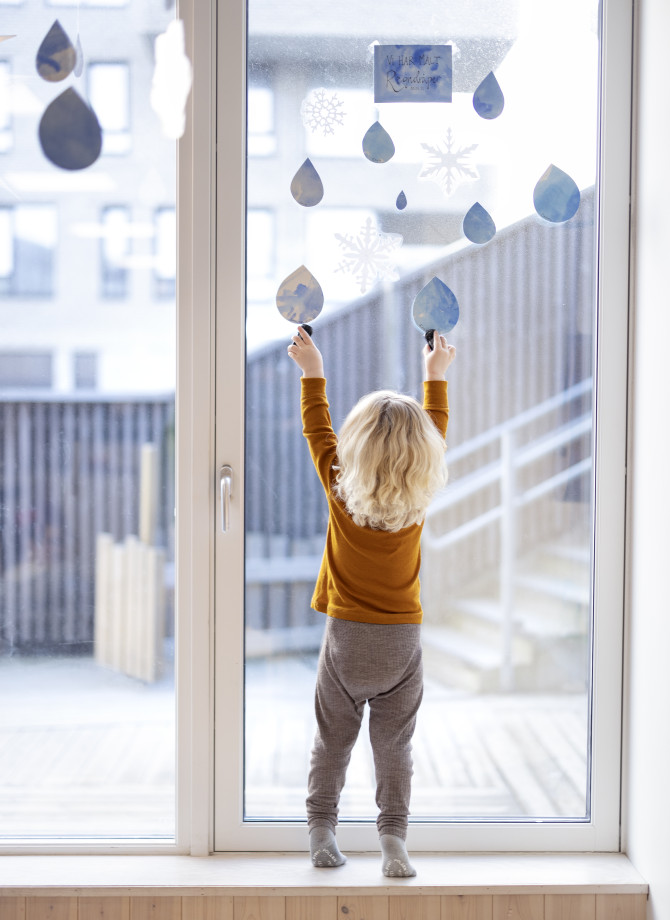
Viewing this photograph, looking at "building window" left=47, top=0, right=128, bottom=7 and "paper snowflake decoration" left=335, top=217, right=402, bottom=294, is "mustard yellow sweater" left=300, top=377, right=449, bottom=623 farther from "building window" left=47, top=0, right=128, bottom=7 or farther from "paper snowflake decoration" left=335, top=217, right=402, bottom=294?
"building window" left=47, top=0, right=128, bottom=7

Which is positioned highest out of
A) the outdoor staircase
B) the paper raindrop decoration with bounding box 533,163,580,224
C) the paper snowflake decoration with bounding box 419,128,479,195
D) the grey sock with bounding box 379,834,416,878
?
the paper snowflake decoration with bounding box 419,128,479,195

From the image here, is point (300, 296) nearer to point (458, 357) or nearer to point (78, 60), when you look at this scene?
point (458, 357)

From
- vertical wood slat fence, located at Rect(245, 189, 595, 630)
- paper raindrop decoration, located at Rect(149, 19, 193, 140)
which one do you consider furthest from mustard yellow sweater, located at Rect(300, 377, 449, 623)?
paper raindrop decoration, located at Rect(149, 19, 193, 140)

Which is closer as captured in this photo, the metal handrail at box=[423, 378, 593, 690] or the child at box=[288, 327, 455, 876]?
the child at box=[288, 327, 455, 876]

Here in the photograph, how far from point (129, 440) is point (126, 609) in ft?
1.26

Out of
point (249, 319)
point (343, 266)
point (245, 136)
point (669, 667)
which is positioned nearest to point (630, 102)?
point (343, 266)

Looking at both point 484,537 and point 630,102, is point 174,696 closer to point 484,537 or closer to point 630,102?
point 484,537

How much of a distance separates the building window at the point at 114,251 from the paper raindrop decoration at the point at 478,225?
0.75 m

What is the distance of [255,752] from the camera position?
6.08 feet

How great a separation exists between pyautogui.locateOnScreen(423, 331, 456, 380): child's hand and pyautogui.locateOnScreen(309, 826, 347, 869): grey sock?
982 millimetres

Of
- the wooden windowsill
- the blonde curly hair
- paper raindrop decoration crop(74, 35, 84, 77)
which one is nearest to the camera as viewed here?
the blonde curly hair

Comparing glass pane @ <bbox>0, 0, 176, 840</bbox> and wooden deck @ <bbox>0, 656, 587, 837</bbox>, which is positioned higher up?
glass pane @ <bbox>0, 0, 176, 840</bbox>

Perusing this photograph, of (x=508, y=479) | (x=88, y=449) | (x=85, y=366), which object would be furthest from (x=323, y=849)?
(x=85, y=366)

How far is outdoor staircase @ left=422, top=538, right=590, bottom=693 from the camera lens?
1.84 metres
